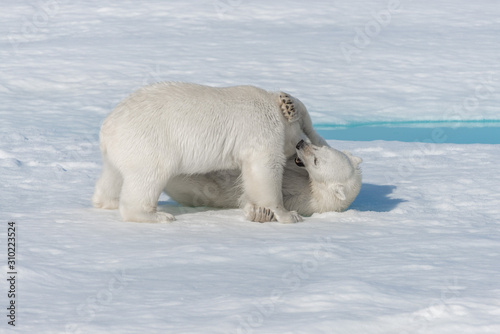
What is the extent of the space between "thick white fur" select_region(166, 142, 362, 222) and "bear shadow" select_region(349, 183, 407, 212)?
0.97 feet

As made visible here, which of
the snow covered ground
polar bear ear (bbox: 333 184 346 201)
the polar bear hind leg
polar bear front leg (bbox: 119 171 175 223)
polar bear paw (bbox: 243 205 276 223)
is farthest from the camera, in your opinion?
polar bear ear (bbox: 333 184 346 201)

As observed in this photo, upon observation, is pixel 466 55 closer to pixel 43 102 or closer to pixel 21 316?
pixel 43 102

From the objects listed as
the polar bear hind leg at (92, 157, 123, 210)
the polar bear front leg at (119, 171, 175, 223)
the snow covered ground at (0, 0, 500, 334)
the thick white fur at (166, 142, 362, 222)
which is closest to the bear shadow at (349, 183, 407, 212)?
the snow covered ground at (0, 0, 500, 334)

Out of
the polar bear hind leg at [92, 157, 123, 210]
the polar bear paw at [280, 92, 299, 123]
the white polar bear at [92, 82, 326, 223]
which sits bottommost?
the polar bear hind leg at [92, 157, 123, 210]

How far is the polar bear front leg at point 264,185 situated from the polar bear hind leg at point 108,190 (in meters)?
0.81

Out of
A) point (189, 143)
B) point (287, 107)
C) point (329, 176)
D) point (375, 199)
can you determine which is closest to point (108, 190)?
point (189, 143)

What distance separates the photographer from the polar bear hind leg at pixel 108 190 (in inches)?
185

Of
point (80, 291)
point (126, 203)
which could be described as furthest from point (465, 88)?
point (80, 291)

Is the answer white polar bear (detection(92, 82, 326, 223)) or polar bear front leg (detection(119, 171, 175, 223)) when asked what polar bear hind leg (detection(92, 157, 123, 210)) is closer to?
white polar bear (detection(92, 82, 326, 223))

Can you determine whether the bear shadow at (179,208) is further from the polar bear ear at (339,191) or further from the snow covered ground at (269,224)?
the polar bear ear at (339,191)

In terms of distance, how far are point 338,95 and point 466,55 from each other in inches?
113

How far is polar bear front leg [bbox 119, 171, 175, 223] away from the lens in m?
4.35

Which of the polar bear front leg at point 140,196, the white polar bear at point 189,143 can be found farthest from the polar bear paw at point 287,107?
the polar bear front leg at point 140,196

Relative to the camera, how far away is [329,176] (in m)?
4.86
